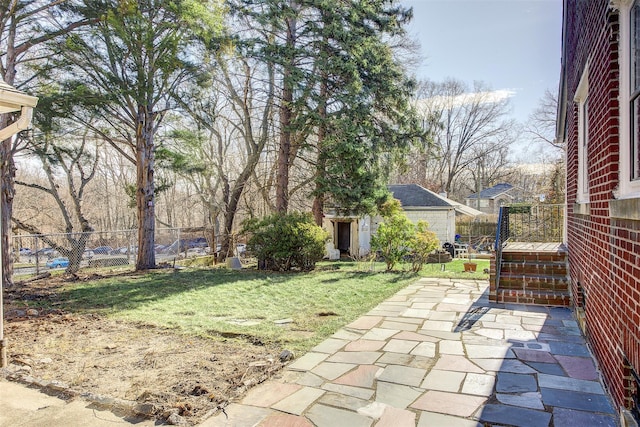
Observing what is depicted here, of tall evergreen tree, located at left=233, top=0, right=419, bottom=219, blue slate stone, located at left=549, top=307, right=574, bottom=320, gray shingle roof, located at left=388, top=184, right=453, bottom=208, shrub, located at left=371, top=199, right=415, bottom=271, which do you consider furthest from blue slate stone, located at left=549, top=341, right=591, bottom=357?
gray shingle roof, located at left=388, top=184, right=453, bottom=208

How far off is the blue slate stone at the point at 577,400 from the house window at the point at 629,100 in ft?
5.24

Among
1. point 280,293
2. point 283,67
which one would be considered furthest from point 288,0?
point 280,293

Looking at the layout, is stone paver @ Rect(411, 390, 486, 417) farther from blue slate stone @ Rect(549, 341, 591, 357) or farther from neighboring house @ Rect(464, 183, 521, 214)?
neighboring house @ Rect(464, 183, 521, 214)

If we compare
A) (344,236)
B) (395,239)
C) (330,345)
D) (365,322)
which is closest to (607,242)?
(330,345)

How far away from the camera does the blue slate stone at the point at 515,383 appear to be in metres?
3.33

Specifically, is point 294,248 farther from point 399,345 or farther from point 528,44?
point 528,44

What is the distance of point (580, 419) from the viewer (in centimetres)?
282

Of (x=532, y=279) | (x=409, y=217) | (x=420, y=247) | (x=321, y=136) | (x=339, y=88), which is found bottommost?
(x=532, y=279)

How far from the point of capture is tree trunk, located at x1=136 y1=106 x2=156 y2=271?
11992mm

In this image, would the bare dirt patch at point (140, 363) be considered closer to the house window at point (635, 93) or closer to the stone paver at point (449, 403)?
the stone paver at point (449, 403)

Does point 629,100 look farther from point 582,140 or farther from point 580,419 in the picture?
point 582,140

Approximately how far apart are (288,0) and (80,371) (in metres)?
13.1

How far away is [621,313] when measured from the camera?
2602 millimetres

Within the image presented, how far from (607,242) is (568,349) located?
69.1 inches
